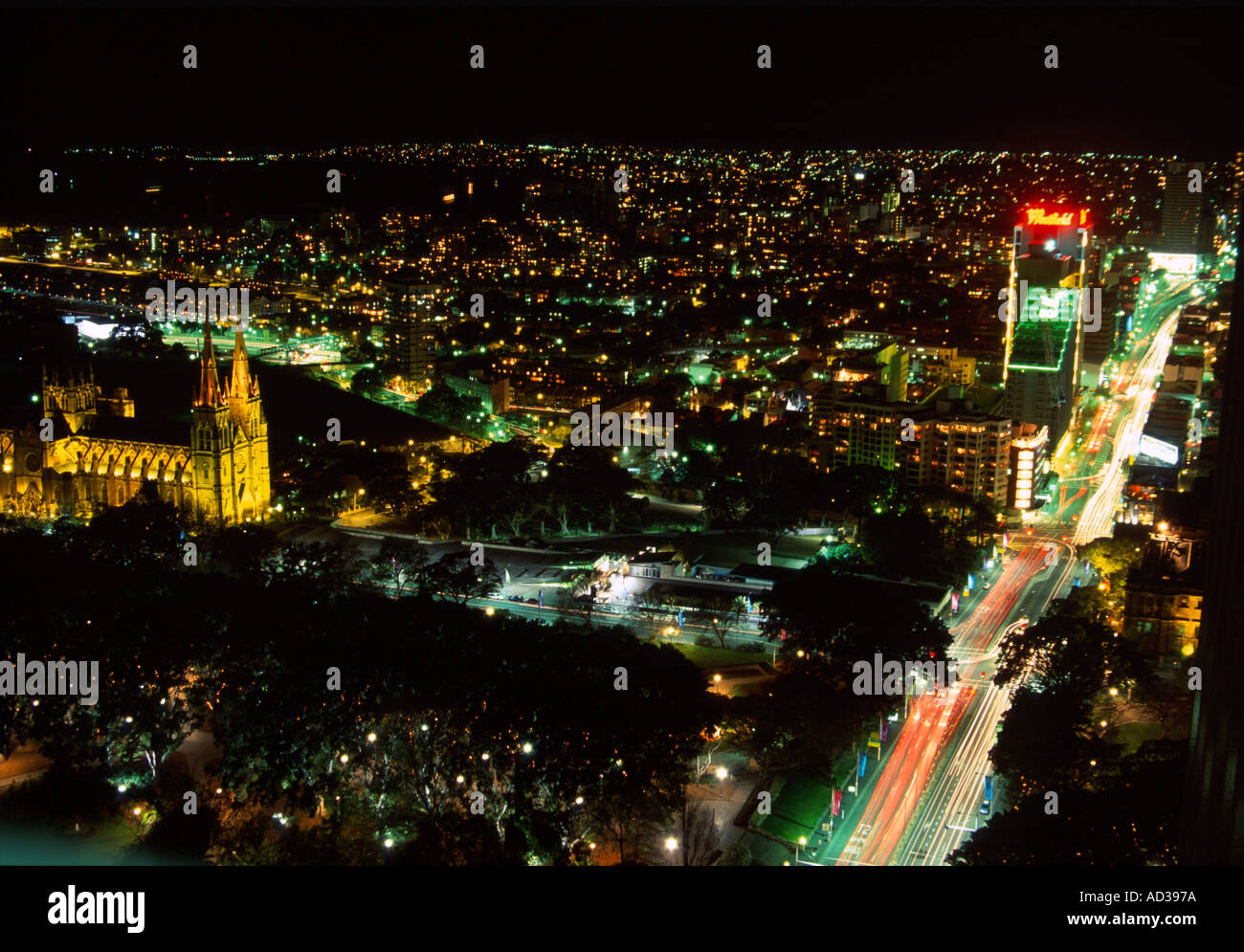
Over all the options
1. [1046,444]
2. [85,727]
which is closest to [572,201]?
[1046,444]

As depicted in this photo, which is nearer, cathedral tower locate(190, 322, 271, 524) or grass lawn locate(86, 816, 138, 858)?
grass lawn locate(86, 816, 138, 858)

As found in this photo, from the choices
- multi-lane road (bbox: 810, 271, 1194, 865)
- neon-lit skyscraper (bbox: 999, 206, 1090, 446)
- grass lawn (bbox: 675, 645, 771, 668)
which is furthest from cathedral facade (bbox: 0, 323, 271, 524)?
neon-lit skyscraper (bbox: 999, 206, 1090, 446)

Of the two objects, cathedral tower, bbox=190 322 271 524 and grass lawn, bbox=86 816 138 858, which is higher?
cathedral tower, bbox=190 322 271 524

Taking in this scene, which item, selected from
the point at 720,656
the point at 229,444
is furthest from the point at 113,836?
the point at 229,444

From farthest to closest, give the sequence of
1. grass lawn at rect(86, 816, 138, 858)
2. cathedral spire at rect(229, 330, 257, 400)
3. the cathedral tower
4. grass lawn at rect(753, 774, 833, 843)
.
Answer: cathedral spire at rect(229, 330, 257, 400)
the cathedral tower
grass lawn at rect(753, 774, 833, 843)
grass lawn at rect(86, 816, 138, 858)

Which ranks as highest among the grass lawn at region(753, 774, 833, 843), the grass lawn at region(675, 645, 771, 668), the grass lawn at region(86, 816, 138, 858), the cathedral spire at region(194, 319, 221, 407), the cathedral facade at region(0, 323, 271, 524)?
the cathedral spire at region(194, 319, 221, 407)

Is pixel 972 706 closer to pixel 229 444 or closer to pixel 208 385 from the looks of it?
pixel 229 444

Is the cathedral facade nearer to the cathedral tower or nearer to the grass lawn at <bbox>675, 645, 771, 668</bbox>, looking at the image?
the cathedral tower
